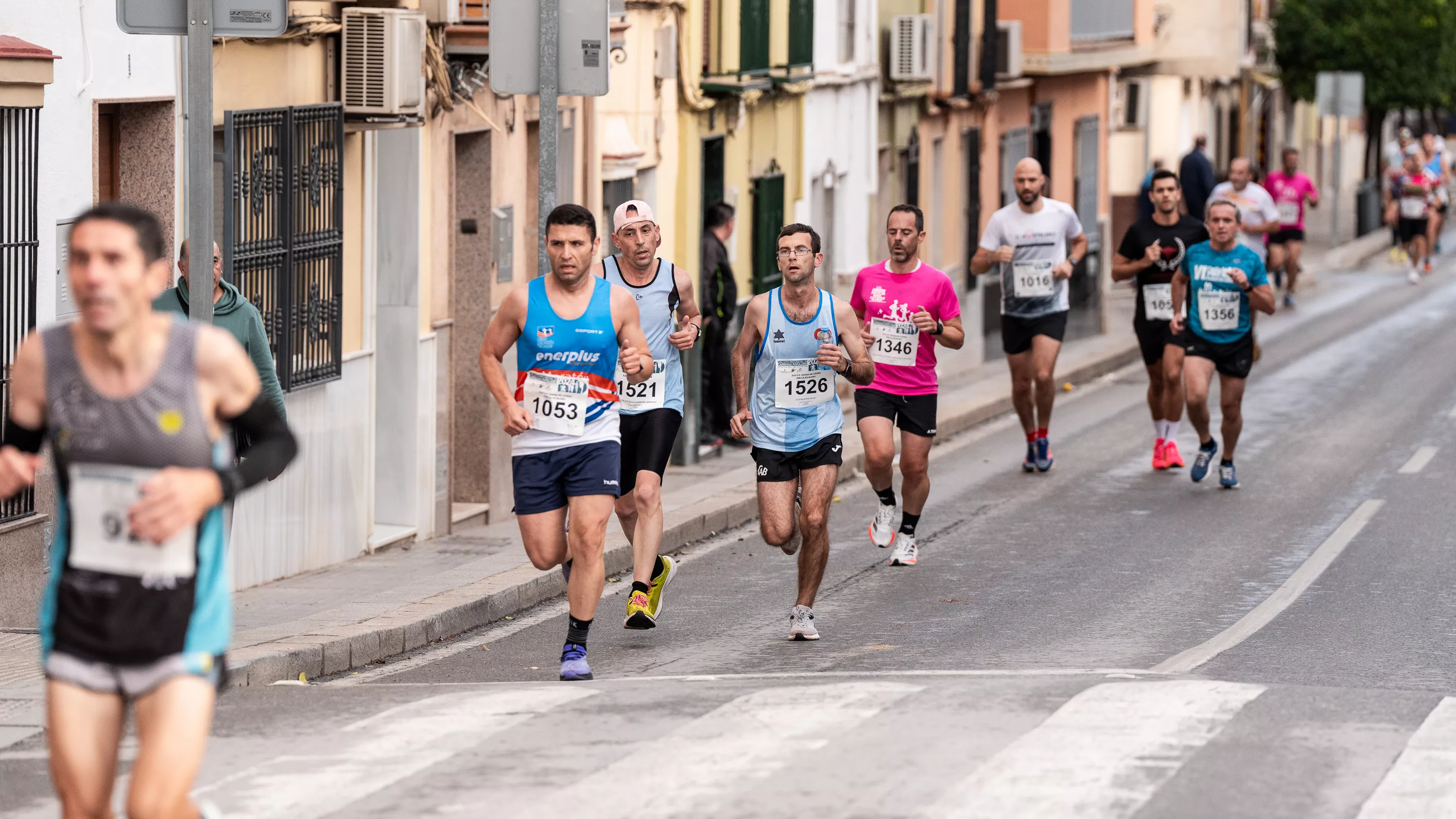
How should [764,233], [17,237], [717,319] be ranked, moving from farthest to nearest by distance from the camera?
[764,233] < [717,319] < [17,237]

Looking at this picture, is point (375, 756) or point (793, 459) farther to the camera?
point (793, 459)

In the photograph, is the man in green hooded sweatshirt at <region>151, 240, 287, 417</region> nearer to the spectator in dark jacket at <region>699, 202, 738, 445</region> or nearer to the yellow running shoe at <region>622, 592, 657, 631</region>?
the yellow running shoe at <region>622, 592, 657, 631</region>

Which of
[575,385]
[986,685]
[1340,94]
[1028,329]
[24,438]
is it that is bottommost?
[986,685]

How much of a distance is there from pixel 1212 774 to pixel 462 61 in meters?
8.98

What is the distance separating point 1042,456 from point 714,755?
33.4 ft

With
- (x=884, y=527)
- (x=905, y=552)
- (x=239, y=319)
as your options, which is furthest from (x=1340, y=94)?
(x=239, y=319)

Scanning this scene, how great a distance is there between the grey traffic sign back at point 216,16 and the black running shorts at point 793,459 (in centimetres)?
289

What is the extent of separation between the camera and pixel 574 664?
9234 millimetres

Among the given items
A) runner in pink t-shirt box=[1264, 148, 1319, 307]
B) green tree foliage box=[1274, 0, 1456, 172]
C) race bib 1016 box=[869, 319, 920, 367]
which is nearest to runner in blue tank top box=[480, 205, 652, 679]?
race bib 1016 box=[869, 319, 920, 367]

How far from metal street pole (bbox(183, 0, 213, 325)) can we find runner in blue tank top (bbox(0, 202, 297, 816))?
3254mm

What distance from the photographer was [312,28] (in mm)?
12891

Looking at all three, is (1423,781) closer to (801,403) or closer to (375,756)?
(375,756)

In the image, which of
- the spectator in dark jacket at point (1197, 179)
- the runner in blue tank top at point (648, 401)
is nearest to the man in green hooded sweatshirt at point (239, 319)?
the runner in blue tank top at point (648, 401)

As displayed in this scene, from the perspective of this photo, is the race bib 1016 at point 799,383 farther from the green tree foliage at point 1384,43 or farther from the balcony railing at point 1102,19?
the green tree foliage at point 1384,43
